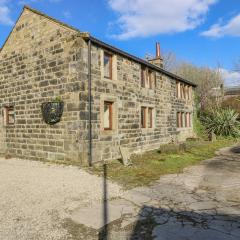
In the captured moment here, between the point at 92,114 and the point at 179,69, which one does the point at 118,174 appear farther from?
the point at 179,69

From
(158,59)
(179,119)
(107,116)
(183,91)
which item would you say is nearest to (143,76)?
(107,116)

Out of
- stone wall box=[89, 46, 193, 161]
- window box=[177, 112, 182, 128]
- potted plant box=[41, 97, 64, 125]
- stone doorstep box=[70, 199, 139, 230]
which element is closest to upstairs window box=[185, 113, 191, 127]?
window box=[177, 112, 182, 128]

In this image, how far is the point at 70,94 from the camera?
12.5 m

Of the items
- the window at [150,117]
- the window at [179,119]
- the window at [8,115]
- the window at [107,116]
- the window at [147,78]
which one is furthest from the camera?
the window at [179,119]

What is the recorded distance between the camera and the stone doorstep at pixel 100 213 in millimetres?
5855

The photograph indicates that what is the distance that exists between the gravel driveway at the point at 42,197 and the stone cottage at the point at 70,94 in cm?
168

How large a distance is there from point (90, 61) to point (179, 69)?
35377mm

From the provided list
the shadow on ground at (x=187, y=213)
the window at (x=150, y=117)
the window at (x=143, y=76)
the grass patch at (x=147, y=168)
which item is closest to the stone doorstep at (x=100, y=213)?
the shadow on ground at (x=187, y=213)

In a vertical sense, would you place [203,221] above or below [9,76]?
below

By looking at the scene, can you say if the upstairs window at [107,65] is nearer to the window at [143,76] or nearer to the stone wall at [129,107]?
the stone wall at [129,107]

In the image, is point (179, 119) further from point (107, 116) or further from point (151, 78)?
point (107, 116)

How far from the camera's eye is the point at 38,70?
14.1 metres

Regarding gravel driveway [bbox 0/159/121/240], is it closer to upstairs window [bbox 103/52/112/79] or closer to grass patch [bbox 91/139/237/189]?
grass patch [bbox 91/139/237/189]

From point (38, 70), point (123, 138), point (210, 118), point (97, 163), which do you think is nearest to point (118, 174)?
point (97, 163)
